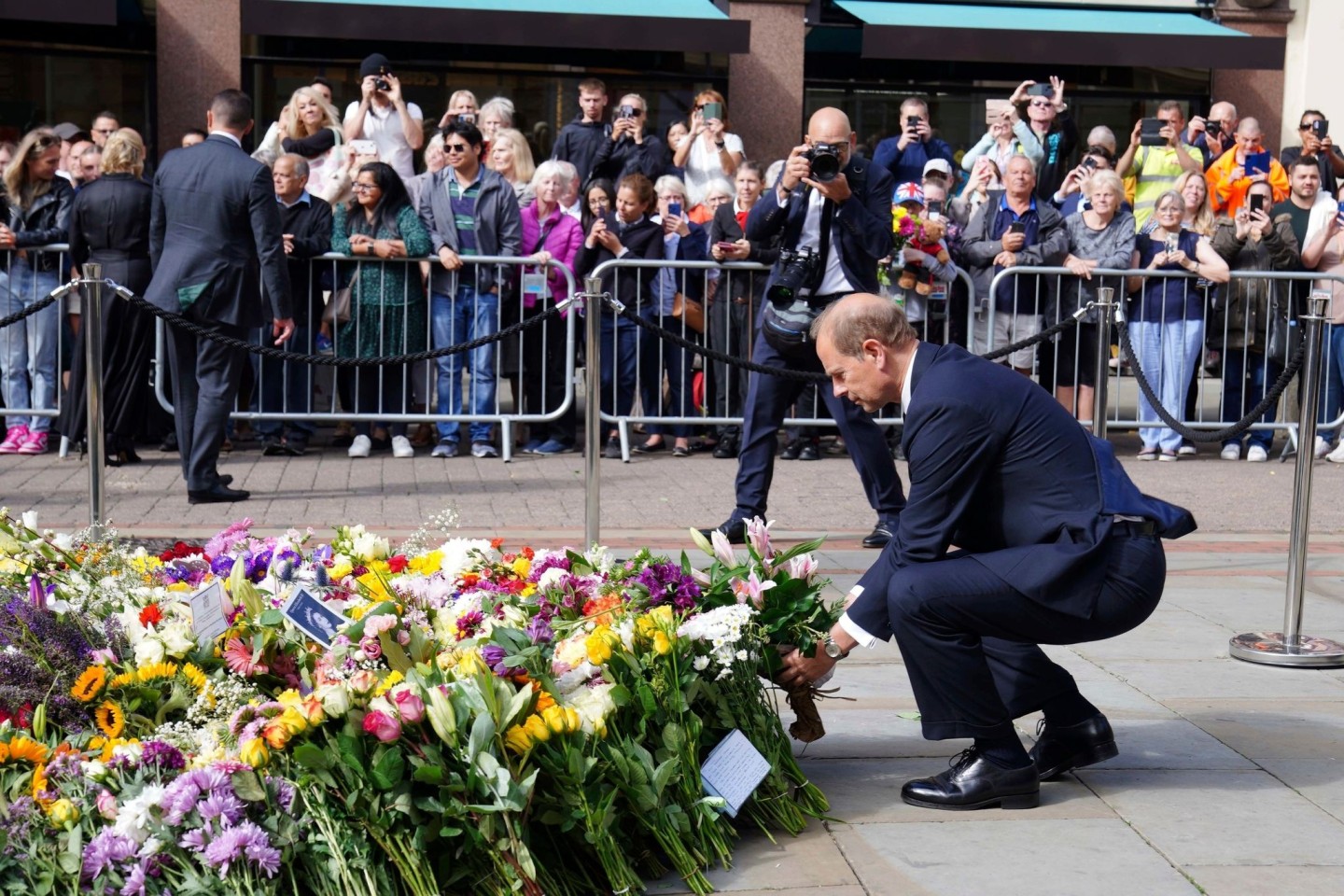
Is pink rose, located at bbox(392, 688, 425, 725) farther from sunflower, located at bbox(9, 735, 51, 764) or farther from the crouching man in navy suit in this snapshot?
the crouching man in navy suit

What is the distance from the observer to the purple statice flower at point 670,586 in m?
4.41

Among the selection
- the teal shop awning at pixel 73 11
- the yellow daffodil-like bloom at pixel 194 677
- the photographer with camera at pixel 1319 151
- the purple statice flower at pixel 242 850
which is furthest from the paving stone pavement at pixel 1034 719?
the teal shop awning at pixel 73 11

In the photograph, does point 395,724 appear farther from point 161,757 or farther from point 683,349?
point 683,349

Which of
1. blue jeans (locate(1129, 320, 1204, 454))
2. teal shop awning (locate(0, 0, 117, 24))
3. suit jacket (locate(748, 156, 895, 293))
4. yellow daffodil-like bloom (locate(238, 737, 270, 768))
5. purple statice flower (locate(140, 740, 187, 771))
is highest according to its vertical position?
teal shop awning (locate(0, 0, 117, 24))

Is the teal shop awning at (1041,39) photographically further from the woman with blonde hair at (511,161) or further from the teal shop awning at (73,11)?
the teal shop awning at (73,11)

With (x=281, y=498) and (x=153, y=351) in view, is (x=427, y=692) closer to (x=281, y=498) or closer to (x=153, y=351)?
(x=281, y=498)

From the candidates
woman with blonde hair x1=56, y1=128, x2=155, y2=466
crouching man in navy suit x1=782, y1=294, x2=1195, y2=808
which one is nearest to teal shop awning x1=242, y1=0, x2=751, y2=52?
woman with blonde hair x1=56, y1=128, x2=155, y2=466

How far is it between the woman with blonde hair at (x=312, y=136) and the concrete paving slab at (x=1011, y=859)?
8478mm

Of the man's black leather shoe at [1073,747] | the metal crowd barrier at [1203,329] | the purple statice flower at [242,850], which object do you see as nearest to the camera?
the purple statice flower at [242,850]

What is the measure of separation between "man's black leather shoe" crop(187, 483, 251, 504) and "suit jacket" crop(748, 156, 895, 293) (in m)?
3.09

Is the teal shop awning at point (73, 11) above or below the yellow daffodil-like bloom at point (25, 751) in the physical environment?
above

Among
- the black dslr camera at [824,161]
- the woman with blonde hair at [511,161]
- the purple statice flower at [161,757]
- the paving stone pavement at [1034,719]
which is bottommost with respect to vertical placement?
the paving stone pavement at [1034,719]

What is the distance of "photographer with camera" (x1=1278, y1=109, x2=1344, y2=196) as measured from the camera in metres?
14.1

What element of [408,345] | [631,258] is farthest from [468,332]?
[631,258]
